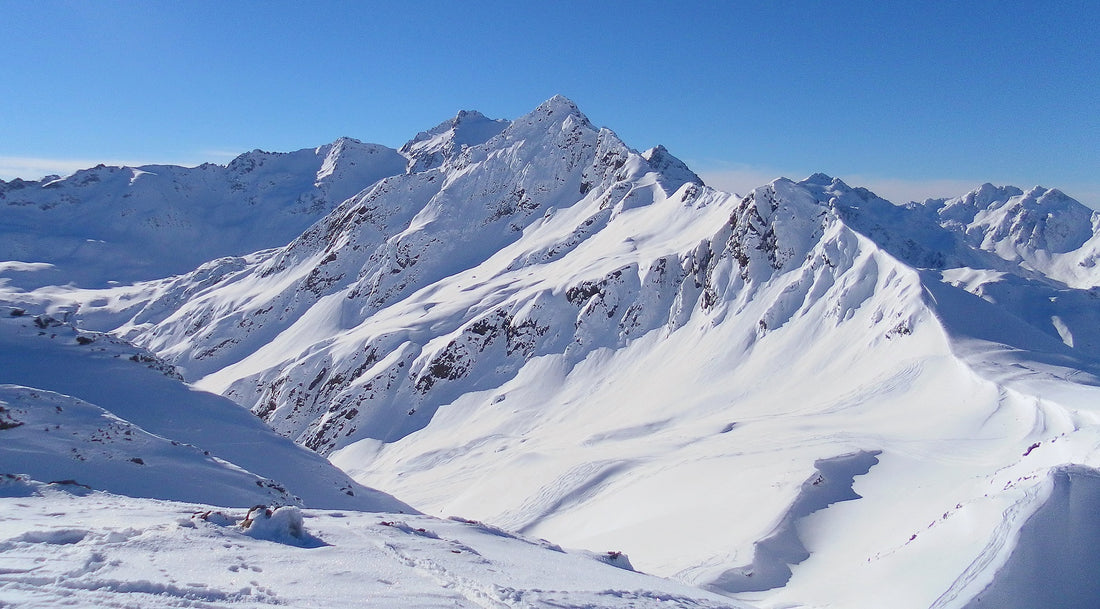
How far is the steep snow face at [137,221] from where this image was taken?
16750 centimetres

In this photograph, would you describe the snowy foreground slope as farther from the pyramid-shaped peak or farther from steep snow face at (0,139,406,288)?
steep snow face at (0,139,406,288)

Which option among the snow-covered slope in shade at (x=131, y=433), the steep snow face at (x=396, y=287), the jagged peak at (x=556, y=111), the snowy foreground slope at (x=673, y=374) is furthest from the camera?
the jagged peak at (x=556, y=111)

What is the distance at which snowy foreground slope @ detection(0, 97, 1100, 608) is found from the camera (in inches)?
768

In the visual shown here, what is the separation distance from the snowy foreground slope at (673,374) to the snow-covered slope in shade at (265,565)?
7581 millimetres

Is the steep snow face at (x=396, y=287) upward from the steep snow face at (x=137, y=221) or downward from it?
downward

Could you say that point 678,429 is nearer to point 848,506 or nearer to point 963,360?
point 963,360

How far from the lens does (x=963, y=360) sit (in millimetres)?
33688

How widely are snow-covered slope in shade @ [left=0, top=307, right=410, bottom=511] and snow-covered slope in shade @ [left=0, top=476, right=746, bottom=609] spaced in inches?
146

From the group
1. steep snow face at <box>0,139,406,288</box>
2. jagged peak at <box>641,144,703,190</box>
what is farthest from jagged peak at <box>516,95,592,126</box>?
steep snow face at <box>0,139,406,288</box>

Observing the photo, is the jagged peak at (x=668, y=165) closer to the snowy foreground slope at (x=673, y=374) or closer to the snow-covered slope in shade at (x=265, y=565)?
the snowy foreground slope at (x=673, y=374)

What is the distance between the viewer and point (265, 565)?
998 cm

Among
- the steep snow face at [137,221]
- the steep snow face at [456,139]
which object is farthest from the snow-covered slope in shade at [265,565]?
the steep snow face at [137,221]

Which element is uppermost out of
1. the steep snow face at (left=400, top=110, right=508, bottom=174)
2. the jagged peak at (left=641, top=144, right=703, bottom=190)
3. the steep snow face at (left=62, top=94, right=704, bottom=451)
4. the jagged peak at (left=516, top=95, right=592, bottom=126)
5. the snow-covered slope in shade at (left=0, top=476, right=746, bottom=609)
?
A: the steep snow face at (left=400, top=110, right=508, bottom=174)

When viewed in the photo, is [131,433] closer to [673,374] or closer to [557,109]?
[673,374]
